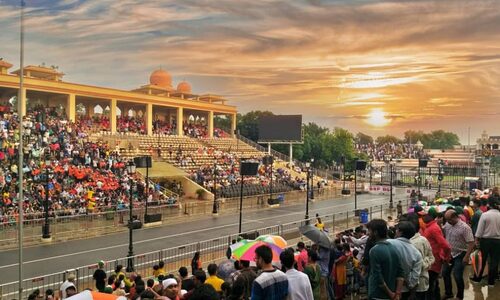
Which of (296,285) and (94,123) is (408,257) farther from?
(94,123)

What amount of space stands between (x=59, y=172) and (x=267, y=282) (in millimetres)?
28584

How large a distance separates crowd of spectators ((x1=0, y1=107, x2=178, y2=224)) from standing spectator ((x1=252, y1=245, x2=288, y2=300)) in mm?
20286

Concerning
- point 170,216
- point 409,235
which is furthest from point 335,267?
point 170,216

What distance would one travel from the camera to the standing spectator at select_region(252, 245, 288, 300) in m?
5.05

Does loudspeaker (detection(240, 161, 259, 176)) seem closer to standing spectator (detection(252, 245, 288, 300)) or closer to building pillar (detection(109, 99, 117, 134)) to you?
standing spectator (detection(252, 245, 288, 300))

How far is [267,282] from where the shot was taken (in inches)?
200

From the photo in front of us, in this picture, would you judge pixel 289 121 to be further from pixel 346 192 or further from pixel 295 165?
pixel 346 192

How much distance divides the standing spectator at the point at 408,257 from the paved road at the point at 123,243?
15215mm

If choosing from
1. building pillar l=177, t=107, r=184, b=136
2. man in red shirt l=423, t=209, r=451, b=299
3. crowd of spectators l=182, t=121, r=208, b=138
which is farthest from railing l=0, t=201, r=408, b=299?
crowd of spectators l=182, t=121, r=208, b=138

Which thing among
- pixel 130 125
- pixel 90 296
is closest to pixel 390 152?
pixel 130 125

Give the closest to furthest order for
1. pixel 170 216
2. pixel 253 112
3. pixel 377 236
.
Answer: pixel 377 236, pixel 170 216, pixel 253 112

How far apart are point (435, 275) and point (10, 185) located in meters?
25.6

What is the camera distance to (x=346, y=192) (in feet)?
163

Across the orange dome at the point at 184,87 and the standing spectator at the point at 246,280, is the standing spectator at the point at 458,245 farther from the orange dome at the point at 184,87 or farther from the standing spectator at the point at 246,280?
the orange dome at the point at 184,87
